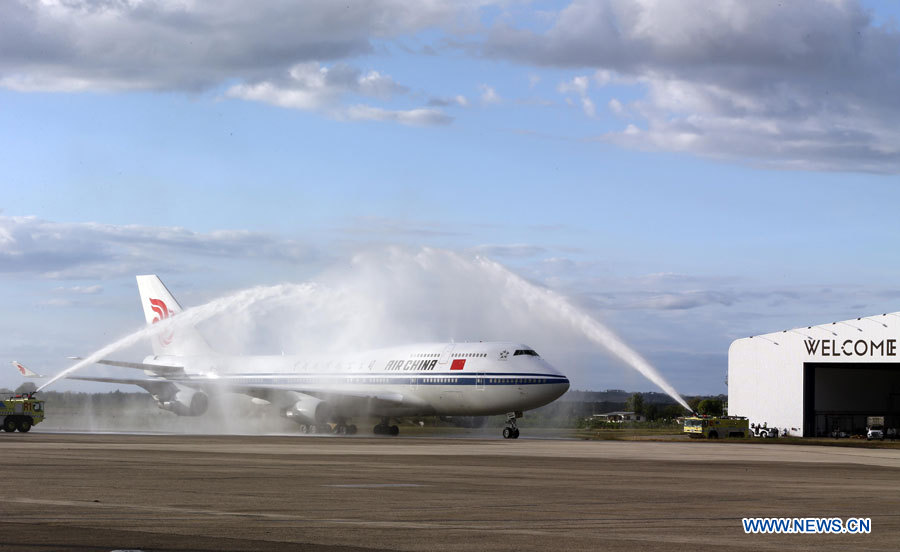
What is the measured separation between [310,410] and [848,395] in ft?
186

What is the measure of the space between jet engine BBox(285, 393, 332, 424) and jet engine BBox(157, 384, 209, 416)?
32.9 ft

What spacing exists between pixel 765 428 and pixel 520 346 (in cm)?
3418

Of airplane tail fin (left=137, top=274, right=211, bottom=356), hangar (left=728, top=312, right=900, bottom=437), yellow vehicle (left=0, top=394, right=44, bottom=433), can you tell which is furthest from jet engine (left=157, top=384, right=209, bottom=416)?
hangar (left=728, top=312, right=900, bottom=437)

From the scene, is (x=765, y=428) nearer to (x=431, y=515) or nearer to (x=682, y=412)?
(x=431, y=515)

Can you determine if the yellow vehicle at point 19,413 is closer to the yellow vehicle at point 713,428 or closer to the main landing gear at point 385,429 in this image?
the main landing gear at point 385,429

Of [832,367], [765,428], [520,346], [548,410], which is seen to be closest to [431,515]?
[520,346]

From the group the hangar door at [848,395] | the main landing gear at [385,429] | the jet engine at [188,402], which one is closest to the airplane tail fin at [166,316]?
the jet engine at [188,402]

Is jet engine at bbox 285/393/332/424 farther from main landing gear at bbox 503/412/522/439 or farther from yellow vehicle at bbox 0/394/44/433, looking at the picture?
yellow vehicle at bbox 0/394/44/433

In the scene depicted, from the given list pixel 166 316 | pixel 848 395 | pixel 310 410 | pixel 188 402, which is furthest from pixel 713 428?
pixel 166 316

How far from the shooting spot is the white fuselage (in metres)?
66.3

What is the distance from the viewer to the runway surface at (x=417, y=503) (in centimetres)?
1534

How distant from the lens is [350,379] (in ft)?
251

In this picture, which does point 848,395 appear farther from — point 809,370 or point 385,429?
point 385,429

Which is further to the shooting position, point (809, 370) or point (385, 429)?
point (809, 370)
